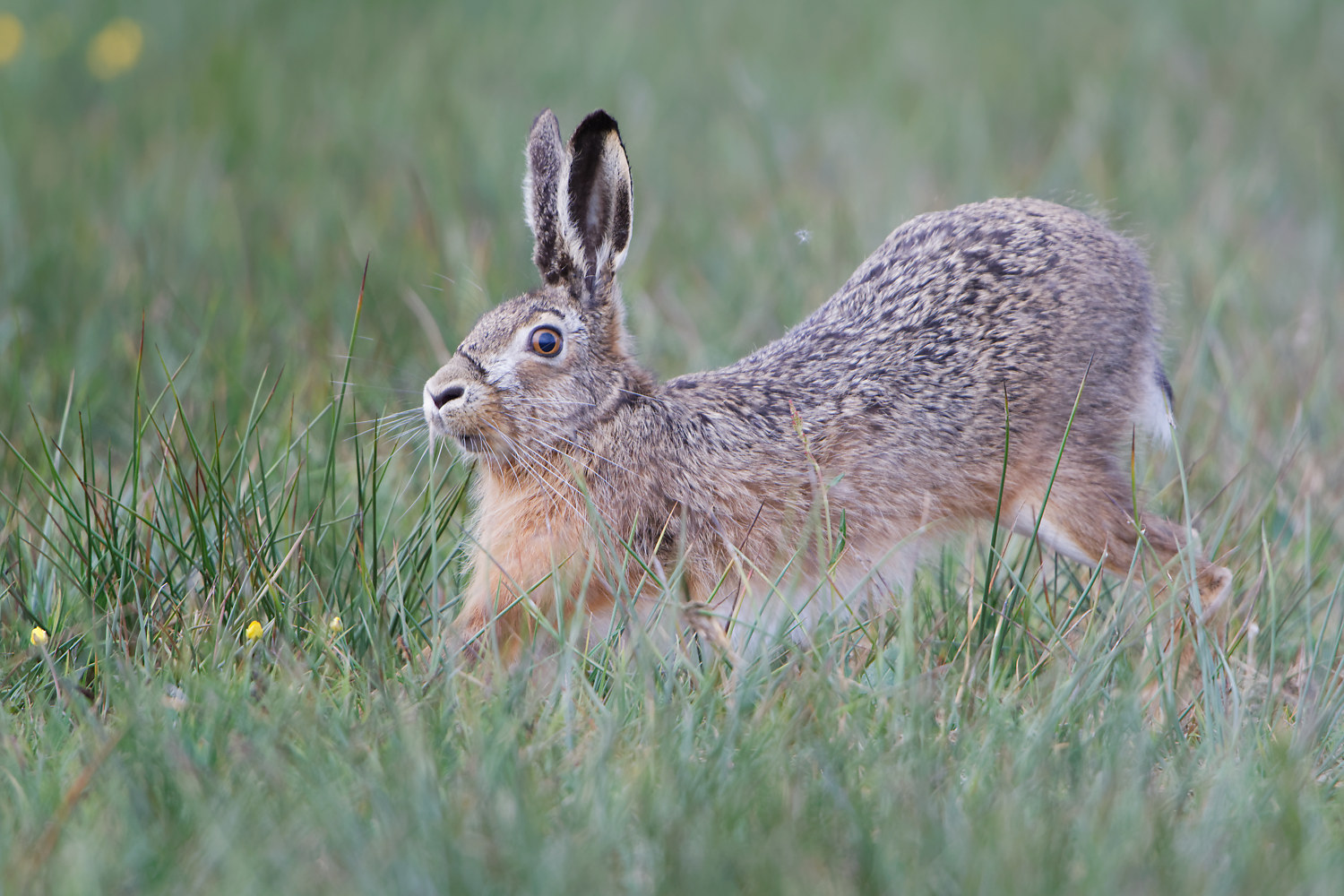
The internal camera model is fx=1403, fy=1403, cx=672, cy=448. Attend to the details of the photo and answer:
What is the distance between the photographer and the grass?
2480 mm

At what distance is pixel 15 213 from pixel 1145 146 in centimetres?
589

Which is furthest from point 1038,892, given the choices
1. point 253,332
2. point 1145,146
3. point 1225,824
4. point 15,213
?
point 1145,146

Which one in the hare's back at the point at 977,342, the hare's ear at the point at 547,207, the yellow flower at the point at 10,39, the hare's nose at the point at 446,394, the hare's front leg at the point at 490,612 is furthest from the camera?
the yellow flower at the point at 10,39

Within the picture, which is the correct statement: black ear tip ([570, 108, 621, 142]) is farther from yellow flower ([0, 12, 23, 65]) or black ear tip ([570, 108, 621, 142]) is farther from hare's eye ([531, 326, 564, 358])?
yellow flower ([0, 12, 23, 65])

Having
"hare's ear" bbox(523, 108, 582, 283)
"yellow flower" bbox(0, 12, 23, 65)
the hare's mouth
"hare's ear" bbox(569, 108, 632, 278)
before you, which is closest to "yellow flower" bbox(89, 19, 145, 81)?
"yellow flower" bbox(0, 12, 23, 65)

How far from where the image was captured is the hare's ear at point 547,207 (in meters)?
4.08

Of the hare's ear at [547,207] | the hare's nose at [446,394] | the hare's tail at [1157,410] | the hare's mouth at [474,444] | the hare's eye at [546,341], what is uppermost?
the hare's ear at [547,207]

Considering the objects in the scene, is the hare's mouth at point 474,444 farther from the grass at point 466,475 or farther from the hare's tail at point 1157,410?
the hare's tail at point 1157,410

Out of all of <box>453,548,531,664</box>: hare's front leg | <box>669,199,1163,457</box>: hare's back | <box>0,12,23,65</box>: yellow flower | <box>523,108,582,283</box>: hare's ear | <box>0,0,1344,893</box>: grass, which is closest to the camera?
<box>0,0,1344,893</box>: grass

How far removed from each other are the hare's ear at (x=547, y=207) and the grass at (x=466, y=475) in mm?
766

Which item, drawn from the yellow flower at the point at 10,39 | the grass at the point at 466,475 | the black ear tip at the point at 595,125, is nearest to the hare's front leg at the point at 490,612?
the grass at the point at 466,475

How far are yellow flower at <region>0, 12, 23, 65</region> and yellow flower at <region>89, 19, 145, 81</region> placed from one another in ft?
1.31

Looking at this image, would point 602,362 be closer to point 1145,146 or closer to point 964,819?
point 964,819

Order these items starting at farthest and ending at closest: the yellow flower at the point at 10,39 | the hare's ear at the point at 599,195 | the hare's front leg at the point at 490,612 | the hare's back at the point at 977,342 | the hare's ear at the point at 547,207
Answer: the yellow flower at the point at 10,39
the hare's back at the point at 977,342
the hare's ear at the point at 547,207
the hare's ear at the point at 599,195
the hare's front leg at the point at 490,612
